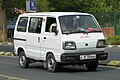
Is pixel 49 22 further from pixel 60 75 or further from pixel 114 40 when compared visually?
pixel 114 40

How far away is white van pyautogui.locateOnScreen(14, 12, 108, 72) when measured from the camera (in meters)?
14.1

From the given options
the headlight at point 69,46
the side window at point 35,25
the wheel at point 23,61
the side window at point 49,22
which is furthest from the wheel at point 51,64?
the wheel at point 23,61

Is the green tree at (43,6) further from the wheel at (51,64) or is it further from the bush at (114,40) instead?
the wheel at (51,64)

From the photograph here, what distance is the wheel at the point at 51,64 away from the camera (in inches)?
571

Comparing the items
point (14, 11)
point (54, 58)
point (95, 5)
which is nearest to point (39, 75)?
point (54, 58)

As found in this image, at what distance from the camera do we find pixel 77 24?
14680 millimetres

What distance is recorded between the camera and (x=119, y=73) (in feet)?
45.8

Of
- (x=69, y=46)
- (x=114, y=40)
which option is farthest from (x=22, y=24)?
(x=114, y=40)

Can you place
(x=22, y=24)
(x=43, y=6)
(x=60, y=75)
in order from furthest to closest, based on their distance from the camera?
(x=43, y=6) < (x=22, y=24) < (x=60, y=75)

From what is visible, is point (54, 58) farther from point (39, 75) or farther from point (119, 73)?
point (119, 73)

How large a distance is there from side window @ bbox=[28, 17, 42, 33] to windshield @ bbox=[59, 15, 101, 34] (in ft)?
3.49

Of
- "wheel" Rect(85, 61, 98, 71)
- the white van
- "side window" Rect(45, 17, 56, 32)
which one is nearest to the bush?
the white van

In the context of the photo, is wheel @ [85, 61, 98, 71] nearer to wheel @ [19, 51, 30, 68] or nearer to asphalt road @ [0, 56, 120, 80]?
asphalt road @ [0, 56, 120, 80]

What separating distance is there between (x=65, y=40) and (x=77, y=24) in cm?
89
